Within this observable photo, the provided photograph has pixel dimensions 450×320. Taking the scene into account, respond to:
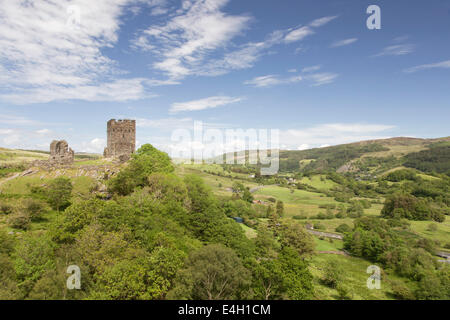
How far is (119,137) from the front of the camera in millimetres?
47094

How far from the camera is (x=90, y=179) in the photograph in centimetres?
3681

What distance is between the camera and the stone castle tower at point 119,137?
46.6 meters

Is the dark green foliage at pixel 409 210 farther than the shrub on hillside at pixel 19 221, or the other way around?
the dark green foliage at pixel 409 210

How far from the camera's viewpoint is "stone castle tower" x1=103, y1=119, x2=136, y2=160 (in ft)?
153

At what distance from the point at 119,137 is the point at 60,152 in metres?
10.9

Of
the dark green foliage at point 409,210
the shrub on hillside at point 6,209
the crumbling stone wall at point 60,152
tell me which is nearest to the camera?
the shrub on hillside at point 6,209

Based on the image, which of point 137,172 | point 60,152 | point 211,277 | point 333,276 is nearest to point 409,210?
point 333,276

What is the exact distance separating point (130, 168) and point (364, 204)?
11159cm

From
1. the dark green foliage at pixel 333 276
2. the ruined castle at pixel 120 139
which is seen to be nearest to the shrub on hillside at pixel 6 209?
the ruined castle at pixel 120 139

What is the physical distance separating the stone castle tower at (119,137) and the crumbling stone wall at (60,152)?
8.20m

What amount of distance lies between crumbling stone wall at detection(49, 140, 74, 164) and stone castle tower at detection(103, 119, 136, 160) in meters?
8.20

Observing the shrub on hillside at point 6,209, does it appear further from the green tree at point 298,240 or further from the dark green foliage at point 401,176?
the dark green foliage at point 401,176

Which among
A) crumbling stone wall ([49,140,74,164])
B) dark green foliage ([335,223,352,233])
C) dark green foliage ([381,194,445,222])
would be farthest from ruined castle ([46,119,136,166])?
dark green foliage ([381,194,445,222])
